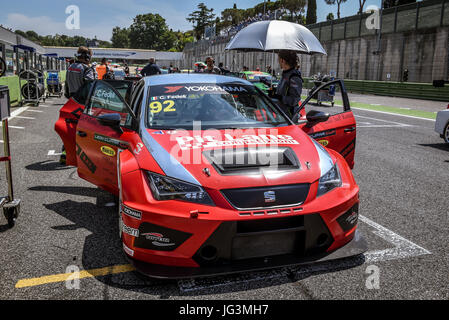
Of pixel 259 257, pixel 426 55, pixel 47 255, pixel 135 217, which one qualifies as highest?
pixel 426 55

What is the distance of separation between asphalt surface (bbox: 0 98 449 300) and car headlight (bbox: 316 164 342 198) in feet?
2.08

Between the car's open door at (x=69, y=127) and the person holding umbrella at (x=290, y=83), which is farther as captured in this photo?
the person holding umbrella at (x=290, y=83)

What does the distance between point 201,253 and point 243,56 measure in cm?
7022

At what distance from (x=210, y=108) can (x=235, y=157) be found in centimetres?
109

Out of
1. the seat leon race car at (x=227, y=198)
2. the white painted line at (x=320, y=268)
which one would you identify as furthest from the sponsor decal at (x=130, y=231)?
the white painted line at (x=320, y=268)

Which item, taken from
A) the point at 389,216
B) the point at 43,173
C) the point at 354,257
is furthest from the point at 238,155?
the point at 43,173

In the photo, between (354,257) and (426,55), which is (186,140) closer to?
(354,257)

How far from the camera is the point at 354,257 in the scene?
328cm

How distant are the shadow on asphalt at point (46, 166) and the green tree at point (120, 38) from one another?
189545mm

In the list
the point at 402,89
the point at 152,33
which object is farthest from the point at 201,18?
the point at 402,89

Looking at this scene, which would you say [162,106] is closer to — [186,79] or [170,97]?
[170,97]

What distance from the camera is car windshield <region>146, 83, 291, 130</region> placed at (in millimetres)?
3744

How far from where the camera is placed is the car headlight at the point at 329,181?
2.95 meters

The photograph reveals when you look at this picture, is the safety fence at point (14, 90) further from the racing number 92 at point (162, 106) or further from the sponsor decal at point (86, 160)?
the racing number 92 at point (162, 106)
